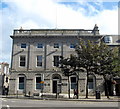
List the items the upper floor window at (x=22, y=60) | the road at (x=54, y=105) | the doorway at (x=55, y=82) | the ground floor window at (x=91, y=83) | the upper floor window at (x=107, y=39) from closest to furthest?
the road at (x=54, y=105) < the doorway at (x=55, y=82) < the ground floor window at (x=91, y=83) < the upper floor window at (x=22, y=60) < the upper floor window at (x=107, y=39)

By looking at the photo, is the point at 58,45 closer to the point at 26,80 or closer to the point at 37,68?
the point at 37,68

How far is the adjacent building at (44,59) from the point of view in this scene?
111ft

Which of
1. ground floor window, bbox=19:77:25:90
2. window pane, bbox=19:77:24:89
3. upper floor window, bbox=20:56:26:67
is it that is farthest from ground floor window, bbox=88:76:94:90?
upper floor window, bbox=20:56:26:67

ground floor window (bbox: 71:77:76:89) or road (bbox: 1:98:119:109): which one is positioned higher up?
ground floor window (bbox: 71:77:76:89)

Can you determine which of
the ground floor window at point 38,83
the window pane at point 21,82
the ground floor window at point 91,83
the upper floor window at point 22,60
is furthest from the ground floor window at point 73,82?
the upper floor window at point 22,60

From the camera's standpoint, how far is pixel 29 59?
34.9 meters

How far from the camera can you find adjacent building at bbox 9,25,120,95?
111 feet

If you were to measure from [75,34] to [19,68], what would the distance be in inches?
463

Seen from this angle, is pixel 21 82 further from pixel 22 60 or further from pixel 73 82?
pixel 73 82

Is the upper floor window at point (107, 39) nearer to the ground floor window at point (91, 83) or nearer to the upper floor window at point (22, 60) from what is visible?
the ground floor window at point (91, 83)

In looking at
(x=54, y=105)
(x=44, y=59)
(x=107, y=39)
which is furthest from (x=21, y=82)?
(x=54, y=105)

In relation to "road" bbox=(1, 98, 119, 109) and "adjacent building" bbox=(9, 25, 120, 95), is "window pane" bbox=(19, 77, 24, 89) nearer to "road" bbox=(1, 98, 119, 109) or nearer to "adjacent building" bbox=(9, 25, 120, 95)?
"adjacent building" bbox=(9, 25, 120, 95)

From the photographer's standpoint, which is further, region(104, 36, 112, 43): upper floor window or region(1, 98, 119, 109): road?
region(104, 36, 112, 43): upper floor window

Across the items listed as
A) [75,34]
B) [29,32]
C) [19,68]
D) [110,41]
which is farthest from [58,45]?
[110,41]
